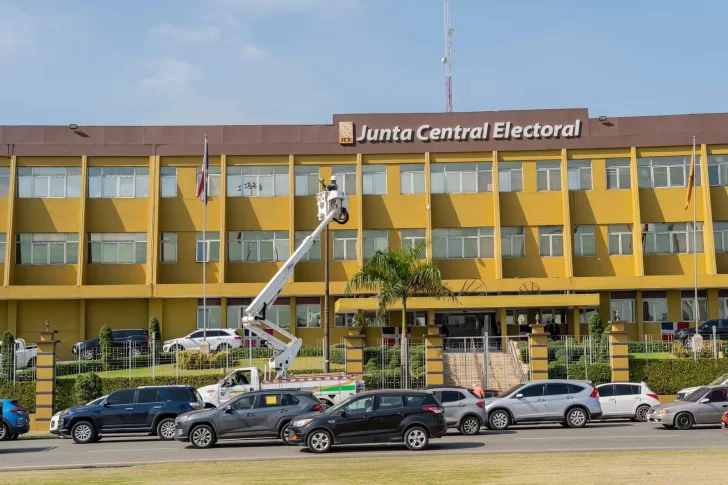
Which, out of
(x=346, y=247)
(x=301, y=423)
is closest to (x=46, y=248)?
(x=346, y=247)

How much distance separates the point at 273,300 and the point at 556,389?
1089 centimetres

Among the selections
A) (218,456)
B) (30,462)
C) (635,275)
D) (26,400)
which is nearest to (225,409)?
(218,456)

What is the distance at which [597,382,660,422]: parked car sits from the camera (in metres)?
29.6

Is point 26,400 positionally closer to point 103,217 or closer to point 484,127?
point 103,217

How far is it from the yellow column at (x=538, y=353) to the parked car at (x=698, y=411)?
26.7 feet

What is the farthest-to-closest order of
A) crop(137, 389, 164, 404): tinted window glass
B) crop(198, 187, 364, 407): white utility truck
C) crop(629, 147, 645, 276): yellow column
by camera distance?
crop(629, 147, 645, 276): yellow column → crop(198, 187, 364, 407): white utility truck → crop(137, 389, 164, 404): tinted window glass

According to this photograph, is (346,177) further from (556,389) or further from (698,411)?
(698,411)

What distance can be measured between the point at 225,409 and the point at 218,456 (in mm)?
2470

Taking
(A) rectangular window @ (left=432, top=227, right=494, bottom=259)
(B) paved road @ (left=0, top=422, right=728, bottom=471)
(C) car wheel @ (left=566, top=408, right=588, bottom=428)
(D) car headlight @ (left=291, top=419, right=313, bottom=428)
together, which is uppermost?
(A) rectangular window @ (left=432, top=227, right=494, bottom=259)

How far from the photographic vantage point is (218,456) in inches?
835

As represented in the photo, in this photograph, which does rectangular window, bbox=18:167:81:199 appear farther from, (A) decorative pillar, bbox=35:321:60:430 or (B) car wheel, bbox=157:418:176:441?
(B) car wheel, bbox=157:418:176:441

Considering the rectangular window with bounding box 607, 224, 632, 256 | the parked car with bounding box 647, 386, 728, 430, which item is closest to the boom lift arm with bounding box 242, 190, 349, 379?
the parked car with bounding box 647, 386, 728, 430

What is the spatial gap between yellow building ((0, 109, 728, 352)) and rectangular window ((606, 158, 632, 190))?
5.0 inches

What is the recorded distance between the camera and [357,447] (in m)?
22.5
